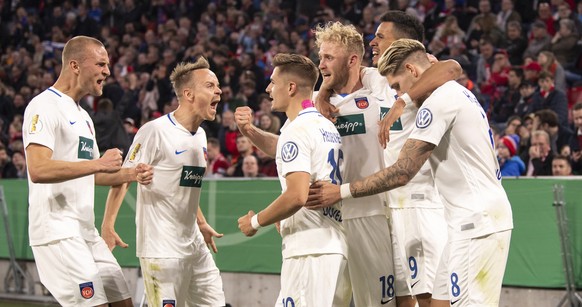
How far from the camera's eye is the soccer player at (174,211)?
6.97 meters

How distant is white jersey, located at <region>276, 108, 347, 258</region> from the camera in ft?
19.3

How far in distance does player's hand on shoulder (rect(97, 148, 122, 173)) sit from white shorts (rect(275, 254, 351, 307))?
1.32 metres

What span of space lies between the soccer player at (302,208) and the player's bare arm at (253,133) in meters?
0.51

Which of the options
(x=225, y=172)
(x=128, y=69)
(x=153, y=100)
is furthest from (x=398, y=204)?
(x=128, y=69)

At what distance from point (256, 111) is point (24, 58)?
8.77m

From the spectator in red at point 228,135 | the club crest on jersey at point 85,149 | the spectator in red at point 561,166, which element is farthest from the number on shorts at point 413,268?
the spectator in red at point 228,135

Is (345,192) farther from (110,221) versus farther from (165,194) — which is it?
(110,221)

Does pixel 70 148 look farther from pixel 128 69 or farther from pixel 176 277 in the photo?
pixel 128 69

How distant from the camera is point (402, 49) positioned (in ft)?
20.2

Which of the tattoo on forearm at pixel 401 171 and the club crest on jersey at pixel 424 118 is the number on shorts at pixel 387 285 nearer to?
the tattoo on forearm at pixel 401 171

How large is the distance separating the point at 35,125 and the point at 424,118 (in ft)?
9.09

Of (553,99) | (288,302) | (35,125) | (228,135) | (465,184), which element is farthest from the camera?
(228,135)

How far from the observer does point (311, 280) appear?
591cm

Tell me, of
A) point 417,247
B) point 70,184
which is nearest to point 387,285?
point 417,247
